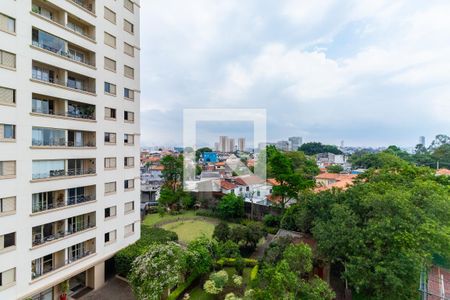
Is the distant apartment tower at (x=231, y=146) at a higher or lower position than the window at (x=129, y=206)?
higher

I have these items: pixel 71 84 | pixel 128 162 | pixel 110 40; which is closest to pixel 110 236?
pixel 128 162

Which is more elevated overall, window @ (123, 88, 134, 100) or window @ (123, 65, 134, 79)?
window @ (123, 65, 134, 79)

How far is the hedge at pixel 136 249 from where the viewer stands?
13414 millimetres

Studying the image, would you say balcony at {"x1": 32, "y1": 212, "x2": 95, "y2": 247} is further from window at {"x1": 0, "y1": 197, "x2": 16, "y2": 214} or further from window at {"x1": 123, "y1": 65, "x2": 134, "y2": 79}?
window at {"x1": 123, "y1": 65, "x2": 134, "y2": 79}

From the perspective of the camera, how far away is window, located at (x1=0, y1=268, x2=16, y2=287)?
9367 millimetres

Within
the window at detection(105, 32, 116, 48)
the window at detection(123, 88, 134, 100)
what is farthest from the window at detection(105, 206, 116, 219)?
the window at detection(105, 32, 116, 48)

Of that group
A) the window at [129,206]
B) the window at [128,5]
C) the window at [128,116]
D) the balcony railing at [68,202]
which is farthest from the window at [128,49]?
the window at [129,206]

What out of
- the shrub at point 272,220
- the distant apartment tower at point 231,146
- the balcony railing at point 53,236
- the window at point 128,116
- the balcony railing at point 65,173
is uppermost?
the window at point 128,116

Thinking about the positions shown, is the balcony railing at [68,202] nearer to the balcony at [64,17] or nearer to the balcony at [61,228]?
the balcony at [61,228]

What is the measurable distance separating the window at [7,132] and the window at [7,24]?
12.7ft

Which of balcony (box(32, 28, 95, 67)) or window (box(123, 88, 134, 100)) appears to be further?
window (box(123, 88, 134, 100))

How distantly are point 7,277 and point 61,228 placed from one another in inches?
103

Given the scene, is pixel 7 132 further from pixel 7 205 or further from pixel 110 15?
pixel 110 15

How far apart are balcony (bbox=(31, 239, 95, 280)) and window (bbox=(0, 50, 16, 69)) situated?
8.56m
